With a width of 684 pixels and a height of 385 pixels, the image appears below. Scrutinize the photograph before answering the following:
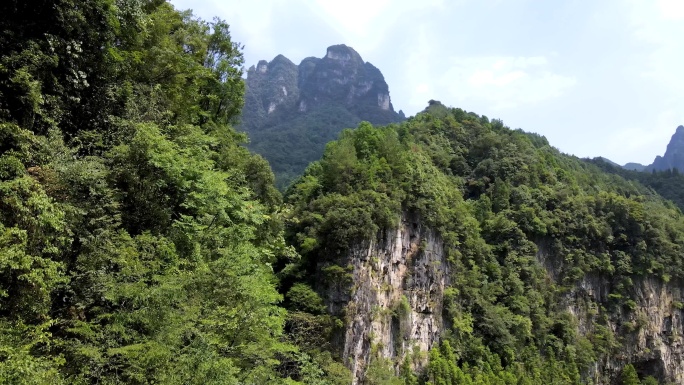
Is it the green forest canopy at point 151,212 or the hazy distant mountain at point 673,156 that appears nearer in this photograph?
the green forest canopy at point 151,212

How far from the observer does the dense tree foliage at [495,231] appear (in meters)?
28.4

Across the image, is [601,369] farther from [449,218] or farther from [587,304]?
[449,218]

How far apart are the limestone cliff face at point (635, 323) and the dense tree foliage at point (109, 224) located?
42.8 m

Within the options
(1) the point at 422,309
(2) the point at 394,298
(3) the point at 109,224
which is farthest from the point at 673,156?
(3) the point at 109,224

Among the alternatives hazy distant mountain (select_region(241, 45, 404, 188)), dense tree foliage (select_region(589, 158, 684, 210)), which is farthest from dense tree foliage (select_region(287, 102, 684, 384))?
hazy distant mountain (select_region(241, 45, 404, 188))

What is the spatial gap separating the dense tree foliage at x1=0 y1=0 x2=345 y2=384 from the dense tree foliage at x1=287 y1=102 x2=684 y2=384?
46.4 ft

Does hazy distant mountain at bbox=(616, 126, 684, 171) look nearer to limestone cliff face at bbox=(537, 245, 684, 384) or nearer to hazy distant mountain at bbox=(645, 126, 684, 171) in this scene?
hazy distant mountain at bbox=(645, 126, 684, 171)

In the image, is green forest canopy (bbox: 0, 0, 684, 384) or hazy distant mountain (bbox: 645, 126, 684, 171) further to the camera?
hazy distant mountain (bbox: 645, 126, 684, 171)

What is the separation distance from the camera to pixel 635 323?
48344 millimetres

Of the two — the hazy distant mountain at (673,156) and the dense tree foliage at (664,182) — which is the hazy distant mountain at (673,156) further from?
the dense tree foliage at (664,182)

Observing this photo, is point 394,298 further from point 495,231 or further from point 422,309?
point 495,231

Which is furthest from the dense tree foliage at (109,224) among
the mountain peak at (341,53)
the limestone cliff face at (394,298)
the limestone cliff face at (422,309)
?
the mountain peak at (341,53)

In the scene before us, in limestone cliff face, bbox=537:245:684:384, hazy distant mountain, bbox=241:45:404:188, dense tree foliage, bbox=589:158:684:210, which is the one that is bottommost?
limestone cliff face, bbox=537:245:684:384

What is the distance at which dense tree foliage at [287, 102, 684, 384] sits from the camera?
93.1 ft
